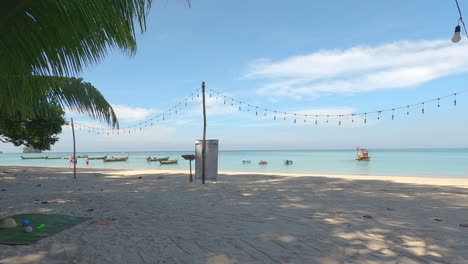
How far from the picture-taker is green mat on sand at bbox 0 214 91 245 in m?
3.26

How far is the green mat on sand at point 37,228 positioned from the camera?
128 inches

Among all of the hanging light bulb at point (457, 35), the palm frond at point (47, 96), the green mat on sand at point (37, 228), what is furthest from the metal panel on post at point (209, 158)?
the hanging light bulb at point (457, 35)

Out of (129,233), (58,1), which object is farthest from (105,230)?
(58,1)

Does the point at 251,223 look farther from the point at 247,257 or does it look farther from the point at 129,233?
the point at 129,233

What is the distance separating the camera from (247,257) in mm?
2799

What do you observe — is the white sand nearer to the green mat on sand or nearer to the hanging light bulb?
the green mat on sand

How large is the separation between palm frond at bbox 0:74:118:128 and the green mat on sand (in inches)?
63.0

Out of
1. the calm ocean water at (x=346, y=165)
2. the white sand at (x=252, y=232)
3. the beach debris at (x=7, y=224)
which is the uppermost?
the beach debris at (x=7, y=224)

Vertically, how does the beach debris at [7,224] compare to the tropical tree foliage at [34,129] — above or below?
below

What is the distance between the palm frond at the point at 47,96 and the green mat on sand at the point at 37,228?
160 cm

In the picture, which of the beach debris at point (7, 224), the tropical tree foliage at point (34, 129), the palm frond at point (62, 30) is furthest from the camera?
the tropical tree foliage at point (34, 129)

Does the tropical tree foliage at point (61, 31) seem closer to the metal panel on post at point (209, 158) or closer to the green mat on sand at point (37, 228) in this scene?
the green mat on sand at point (37, 228)

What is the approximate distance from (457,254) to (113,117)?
282 inches

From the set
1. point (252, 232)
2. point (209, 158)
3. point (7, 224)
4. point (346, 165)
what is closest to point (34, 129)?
point (209, 158)
